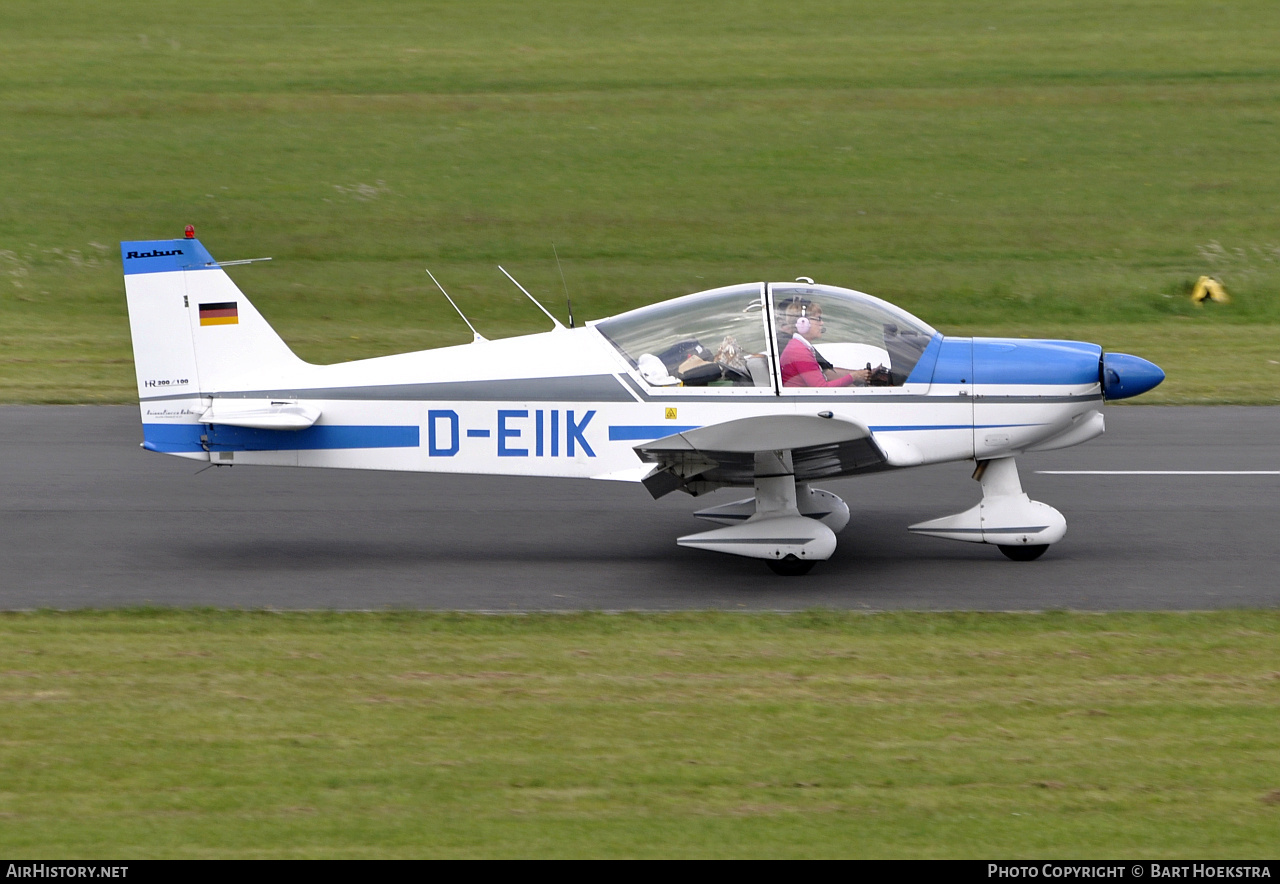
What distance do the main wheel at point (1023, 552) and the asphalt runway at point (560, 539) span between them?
8 centimetres

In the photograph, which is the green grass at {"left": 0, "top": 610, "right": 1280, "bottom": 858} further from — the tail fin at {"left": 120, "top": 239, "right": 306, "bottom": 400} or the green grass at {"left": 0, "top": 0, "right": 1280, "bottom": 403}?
the green grass at {"left": 0, "top": 0, "right": 1280, "bottom": 403}

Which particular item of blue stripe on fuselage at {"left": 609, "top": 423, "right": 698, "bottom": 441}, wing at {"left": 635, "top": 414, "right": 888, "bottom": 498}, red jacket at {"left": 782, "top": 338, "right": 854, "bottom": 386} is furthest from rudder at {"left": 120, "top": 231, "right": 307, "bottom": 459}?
red jacket at {"left": 782, "top": 338, "right": 854, "bottom": 386}

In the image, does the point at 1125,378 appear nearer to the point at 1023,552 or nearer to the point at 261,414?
the point at 1023,552

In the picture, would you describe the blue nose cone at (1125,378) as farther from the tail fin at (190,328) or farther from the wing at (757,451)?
the tail fin at (190,328)

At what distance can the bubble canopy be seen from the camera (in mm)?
9672

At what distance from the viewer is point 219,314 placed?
32.5 ft

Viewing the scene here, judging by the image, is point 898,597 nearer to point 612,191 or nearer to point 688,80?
point 612,191

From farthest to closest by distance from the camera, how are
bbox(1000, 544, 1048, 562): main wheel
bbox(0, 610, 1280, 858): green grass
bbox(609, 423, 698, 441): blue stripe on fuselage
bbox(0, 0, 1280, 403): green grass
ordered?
bbox(0, 0, 1280, 403): green grass → bbox(1000, 544, 1048, 562): main wheel → bbox(609, 423, 698, 441): blue stripe on fuselage → bbox(0, 610, 1280, 858): green grass

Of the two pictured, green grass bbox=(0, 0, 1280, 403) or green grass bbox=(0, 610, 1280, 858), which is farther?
green grass bbox=(0, 0, 1280, 403)

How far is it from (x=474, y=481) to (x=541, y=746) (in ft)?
20.3

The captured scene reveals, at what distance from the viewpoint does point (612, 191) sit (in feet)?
81.6

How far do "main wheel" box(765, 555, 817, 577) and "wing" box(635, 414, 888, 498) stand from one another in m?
0.60

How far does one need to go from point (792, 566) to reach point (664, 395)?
146cm

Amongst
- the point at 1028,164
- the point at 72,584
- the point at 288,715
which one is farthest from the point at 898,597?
the point at 1028,164
